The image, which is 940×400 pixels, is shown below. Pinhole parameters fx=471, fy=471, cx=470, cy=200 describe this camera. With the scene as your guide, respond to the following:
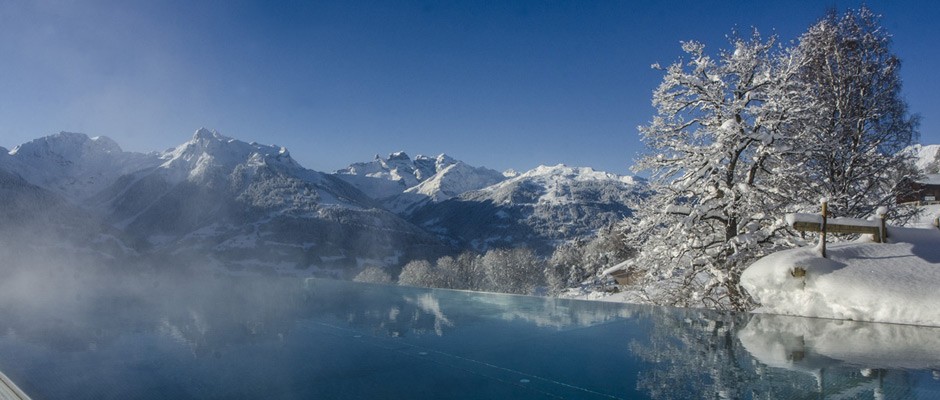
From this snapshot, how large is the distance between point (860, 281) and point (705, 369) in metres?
4.71

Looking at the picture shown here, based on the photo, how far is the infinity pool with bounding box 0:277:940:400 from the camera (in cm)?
400

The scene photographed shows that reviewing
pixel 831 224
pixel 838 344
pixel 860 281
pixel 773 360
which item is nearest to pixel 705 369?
pixel 773 360

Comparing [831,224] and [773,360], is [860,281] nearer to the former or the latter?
[831,224]

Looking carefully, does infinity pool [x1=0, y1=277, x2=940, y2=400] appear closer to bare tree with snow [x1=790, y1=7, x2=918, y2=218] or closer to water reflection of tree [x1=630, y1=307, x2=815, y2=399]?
water reflection of tree [x1=630, y1=307, x2=815, y2=399]

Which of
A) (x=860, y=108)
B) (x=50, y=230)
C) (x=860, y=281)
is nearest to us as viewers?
(x=860, y=281)

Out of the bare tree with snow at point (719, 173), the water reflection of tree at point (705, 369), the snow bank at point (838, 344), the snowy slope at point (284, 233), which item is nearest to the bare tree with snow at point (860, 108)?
the bare tree with snow at point (719, 173)

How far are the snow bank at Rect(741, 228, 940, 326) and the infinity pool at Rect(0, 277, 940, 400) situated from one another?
14.6 inches

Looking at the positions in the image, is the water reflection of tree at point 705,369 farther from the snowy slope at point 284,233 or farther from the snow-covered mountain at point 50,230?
the snowy slope at point 284,233

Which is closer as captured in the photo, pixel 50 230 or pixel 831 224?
pixel 831 224

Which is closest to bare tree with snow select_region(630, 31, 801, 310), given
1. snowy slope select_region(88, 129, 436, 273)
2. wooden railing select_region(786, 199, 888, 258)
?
wooden railing select_region(786, 199, 888, 258)

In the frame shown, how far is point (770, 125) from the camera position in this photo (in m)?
9.30

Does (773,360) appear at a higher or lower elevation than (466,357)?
higher

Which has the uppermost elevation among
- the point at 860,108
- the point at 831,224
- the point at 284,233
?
the point at 860,108

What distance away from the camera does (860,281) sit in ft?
24.1
